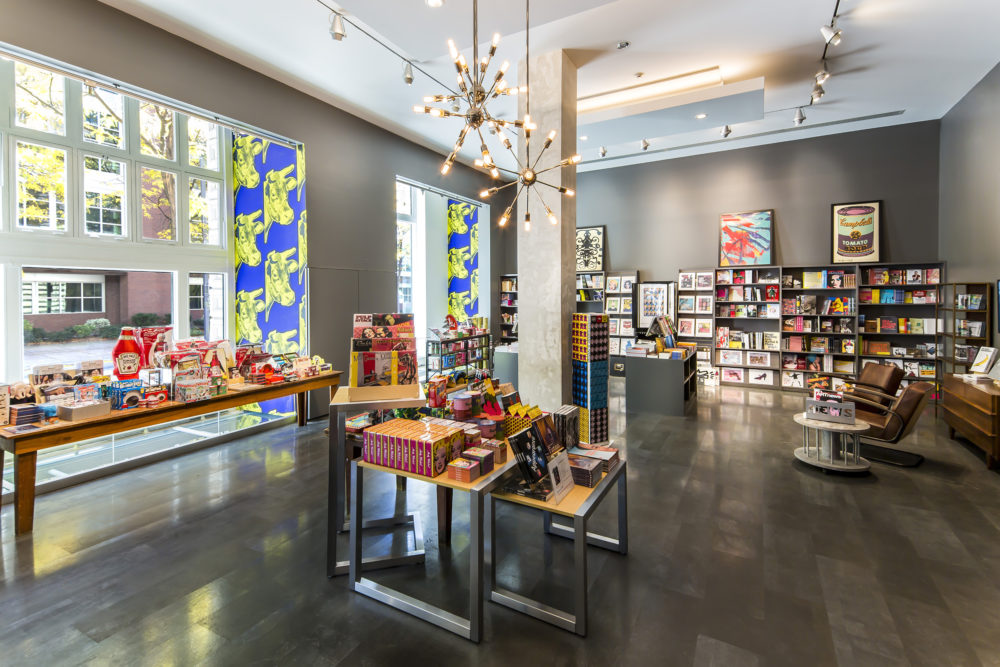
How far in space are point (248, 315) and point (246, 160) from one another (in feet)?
6.19

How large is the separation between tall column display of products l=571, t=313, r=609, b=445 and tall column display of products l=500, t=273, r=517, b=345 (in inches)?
211

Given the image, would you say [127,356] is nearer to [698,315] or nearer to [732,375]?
[698,315]

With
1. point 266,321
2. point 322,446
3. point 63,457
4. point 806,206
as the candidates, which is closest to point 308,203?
point 266,321

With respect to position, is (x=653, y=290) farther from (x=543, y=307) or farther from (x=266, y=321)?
(x=266, y=321)

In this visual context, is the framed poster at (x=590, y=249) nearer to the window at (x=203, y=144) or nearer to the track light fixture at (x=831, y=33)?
the track light fixture at (x=831, y=33)

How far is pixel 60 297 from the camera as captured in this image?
175 inches

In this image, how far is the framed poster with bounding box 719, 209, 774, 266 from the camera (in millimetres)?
8391

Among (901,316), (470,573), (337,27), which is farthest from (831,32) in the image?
(470,573)

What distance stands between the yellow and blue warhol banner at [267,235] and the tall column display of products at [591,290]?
568 cm

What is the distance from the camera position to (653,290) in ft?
30.3

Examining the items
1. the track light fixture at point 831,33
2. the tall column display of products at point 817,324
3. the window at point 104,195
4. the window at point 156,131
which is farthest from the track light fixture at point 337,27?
the tall column display of products at point 817,324

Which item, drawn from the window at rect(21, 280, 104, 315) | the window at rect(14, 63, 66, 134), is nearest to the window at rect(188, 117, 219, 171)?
the window at rect(14, 63, 66, 134)

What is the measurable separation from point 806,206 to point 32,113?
10.2m

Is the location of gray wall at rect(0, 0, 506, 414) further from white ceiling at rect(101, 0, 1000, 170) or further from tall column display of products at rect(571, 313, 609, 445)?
Result: tall column display of products at rect(571, 313, 609, 445)
